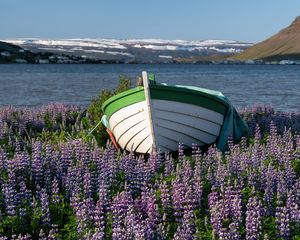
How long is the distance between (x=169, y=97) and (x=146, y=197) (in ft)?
17.0

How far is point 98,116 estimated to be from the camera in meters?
18.6

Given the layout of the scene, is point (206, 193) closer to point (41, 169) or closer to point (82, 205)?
point (82, 205)

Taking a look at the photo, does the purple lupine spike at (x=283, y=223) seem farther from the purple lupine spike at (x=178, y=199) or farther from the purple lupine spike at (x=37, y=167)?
the purple lupine spike at (x=37, y=167)

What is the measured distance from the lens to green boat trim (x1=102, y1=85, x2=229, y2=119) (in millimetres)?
14367

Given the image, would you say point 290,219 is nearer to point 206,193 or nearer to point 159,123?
point 206,193

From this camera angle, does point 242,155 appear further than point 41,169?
Yes

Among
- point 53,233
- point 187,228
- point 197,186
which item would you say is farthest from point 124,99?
point 187,228

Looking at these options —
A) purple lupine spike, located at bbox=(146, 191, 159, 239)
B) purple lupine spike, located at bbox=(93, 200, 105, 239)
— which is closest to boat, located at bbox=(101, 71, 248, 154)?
purple lupine spike, located at bbox=(146, 191, 159, 239)

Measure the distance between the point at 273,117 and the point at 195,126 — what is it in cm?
554

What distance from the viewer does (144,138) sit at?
48.4 ft

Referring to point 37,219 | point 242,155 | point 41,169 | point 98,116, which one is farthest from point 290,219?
point 98,116

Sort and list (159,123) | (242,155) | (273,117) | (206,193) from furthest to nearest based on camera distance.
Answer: (273,117) → (159,123) → (242,155) → (206,193)

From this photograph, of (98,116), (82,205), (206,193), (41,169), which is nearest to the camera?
(82,205)

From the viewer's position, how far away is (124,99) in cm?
Answer: 1495
